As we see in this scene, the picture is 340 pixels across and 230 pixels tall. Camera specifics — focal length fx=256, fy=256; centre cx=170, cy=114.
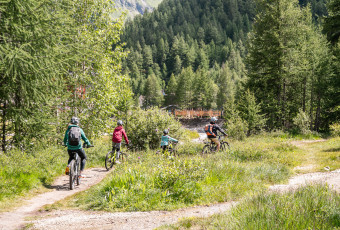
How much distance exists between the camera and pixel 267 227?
166 inches

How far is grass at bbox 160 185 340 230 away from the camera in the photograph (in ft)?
14.0

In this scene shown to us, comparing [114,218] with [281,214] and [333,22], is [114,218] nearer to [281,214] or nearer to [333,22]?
[281,214]

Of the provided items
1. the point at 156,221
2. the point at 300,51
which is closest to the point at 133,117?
the point at 156,221

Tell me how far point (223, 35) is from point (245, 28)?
2117 cm

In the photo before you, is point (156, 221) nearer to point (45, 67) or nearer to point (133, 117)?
point (45, 67)

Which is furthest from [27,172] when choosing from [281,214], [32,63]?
[281,214]

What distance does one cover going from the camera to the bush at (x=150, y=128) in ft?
56.6

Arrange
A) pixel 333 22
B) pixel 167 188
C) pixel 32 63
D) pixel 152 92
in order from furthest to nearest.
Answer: pixel 152 92
pixel 333 22
pixel 32 63
pixel 167 188

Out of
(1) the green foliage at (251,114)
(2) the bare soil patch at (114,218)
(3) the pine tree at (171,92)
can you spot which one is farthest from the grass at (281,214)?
(3) the pine tree at (171,92)

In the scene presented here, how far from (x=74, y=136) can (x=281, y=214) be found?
697 centimetres

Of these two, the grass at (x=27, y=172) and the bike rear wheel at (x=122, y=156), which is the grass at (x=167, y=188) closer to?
the grass at (x=27, y=172)

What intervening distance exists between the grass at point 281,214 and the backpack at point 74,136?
5265 mm

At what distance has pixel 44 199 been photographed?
7879 mm

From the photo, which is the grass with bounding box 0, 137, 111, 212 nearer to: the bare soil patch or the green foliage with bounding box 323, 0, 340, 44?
the bare soil patch
